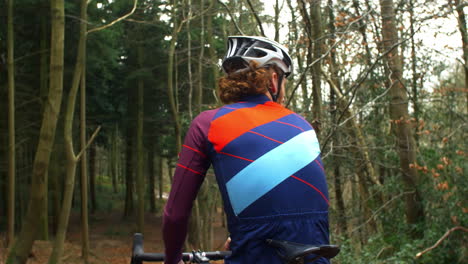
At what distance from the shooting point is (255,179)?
1978 mm

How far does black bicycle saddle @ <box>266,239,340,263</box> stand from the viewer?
6.03 feet

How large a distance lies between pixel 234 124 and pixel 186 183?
322 millimetres

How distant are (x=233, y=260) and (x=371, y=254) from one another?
8.24 metres

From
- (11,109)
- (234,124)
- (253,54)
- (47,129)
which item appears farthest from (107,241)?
(234,124)

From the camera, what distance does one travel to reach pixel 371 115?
12984 mm

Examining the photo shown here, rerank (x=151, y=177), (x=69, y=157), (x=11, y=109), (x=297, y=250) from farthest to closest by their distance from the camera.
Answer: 1. (x=151, y=177)
2. (x=11, y=109)
3. (x=69, y=157)
4. (x=297, y=250)

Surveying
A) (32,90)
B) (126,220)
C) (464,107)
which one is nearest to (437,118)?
(464,107)

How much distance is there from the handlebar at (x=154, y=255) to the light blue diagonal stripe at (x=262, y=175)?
489 millimetres

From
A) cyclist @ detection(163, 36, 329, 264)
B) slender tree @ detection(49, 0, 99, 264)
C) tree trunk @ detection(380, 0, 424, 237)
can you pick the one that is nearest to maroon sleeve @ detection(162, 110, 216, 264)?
cyclist @ detection(163, 36, 329, 264)

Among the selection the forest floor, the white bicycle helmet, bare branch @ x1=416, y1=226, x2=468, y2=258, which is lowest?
the forest floor

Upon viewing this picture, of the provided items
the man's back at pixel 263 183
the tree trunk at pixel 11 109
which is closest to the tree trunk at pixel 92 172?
the tree trunk at pixel 11 109

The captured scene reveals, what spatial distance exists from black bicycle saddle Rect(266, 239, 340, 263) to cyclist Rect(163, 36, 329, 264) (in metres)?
0.04

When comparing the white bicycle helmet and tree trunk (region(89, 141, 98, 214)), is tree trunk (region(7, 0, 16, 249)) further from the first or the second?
the white bicycle helmet

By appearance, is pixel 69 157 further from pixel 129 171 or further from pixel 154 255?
pixel 129 171
